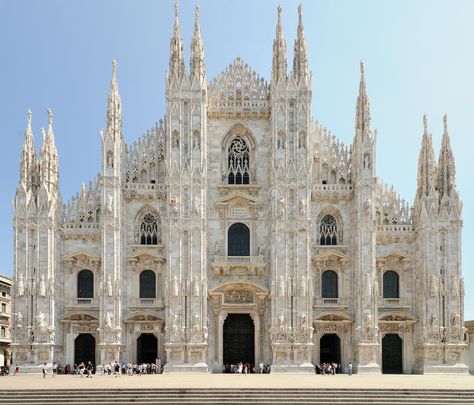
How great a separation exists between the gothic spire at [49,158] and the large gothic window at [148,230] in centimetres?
630

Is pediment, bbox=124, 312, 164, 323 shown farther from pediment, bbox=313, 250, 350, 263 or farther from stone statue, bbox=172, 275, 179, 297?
pediment, bbox=313, 250, 350, 263

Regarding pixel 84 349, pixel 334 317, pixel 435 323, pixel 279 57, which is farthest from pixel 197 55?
pixel 435 323

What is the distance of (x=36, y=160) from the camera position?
46812 mm

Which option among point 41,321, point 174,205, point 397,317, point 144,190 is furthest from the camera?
point 144,190

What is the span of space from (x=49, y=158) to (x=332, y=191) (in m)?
18.4

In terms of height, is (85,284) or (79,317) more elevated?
(85,284)

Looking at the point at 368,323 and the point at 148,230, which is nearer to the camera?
the point at 368,323

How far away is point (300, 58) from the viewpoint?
4772 centimetres

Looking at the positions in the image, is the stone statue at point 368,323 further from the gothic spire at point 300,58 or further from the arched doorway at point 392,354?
the gothic spire at point 300,58

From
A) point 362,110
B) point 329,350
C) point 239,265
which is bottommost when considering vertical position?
point 329,350

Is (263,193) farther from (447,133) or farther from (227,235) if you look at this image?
(447,133)

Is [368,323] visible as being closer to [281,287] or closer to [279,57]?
[281,287]

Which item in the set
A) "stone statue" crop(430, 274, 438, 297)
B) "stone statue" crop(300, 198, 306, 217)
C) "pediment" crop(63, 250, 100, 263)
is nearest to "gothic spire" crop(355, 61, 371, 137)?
"stone statue" crop(300, 198, 306, 217)

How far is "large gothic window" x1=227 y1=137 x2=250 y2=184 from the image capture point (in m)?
48.1
